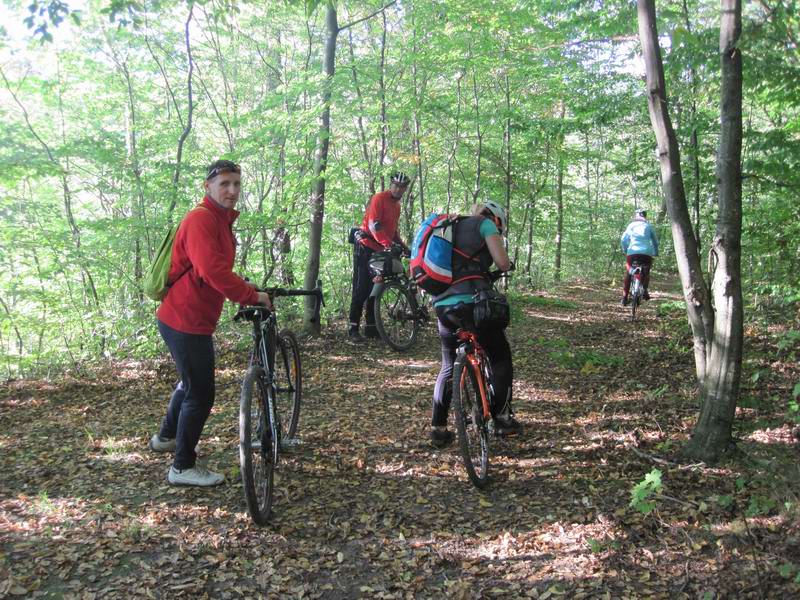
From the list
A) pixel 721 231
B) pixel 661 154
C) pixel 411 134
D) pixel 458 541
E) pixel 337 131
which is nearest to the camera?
pixel 458 541

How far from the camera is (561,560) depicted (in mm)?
2887

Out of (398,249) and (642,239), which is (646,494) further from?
(642,239)

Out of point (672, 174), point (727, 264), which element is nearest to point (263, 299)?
point (672, 174)

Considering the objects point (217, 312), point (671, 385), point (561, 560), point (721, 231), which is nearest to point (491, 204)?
point (721, 231)

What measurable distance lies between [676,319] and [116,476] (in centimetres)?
845

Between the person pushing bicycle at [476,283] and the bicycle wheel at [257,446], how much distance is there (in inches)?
51.8

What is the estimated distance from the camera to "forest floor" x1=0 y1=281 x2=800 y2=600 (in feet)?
8.96

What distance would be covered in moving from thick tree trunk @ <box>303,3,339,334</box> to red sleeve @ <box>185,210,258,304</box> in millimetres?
4149

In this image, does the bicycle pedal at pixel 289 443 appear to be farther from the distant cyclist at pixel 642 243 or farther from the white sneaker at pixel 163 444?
the distant cyclist at pixel 642 243

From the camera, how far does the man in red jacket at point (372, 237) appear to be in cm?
709

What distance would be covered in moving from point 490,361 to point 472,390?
40cm

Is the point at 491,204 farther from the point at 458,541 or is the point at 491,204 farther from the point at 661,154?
the point at 458,541

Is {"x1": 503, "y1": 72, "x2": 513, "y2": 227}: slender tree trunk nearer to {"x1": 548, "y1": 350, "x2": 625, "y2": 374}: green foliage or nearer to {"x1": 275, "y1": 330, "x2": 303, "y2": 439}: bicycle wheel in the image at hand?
{"x1": 548, "y1": 350, "x2": 625, "y2": 374}: green foliage

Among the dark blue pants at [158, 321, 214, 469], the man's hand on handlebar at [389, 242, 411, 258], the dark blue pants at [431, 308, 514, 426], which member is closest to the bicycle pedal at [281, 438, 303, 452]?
the dark blue pants at [158, 321, 214, 469]
